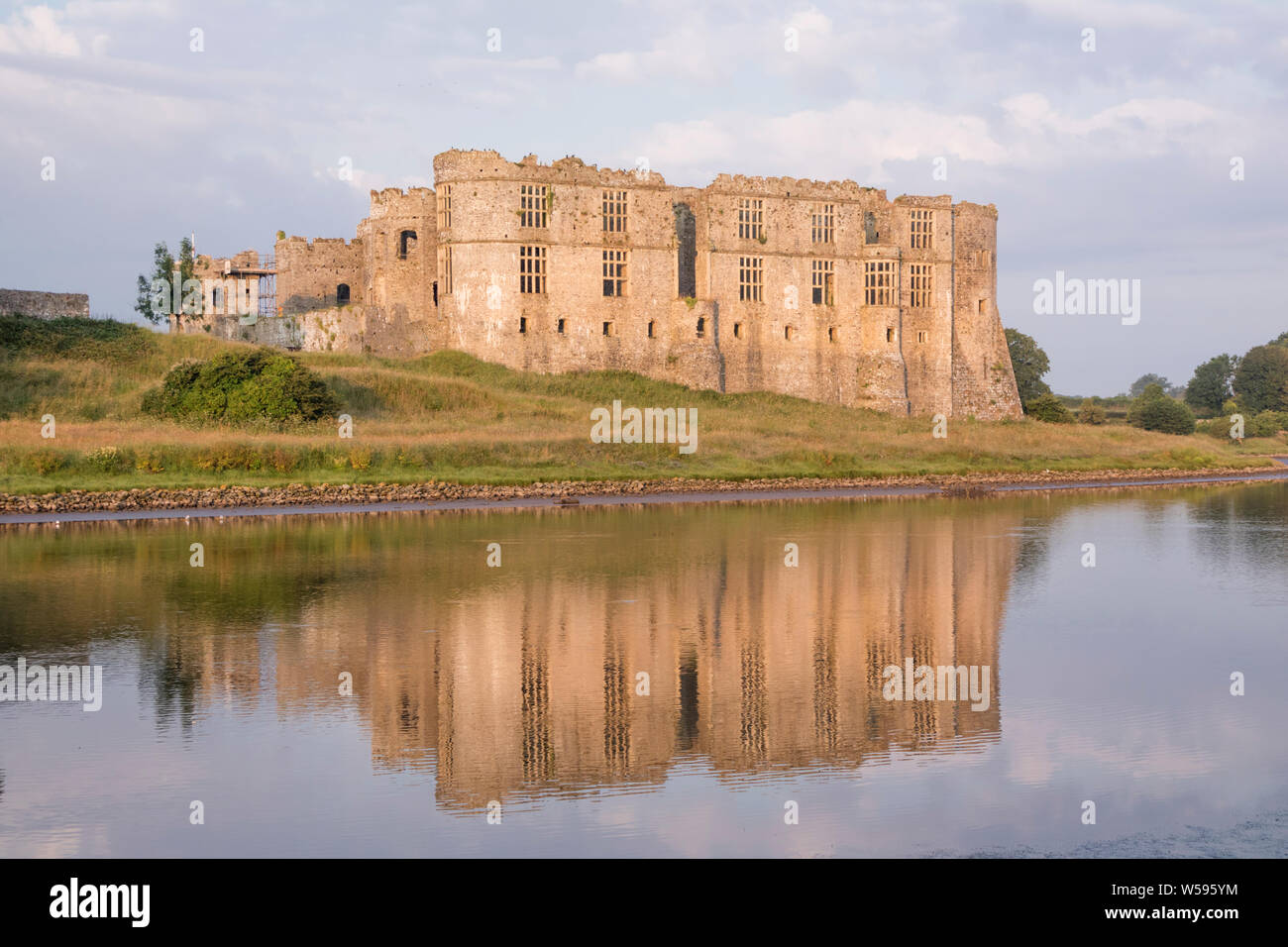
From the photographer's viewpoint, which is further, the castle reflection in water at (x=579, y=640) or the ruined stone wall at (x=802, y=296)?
the ruined stone wall at (x=802, y=296)

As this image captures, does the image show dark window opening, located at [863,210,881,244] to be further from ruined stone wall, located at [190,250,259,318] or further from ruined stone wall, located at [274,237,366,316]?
ruined stone wall, located at [190,250,259,318]

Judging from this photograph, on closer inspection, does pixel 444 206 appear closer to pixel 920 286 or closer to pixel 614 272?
pixel 614 272

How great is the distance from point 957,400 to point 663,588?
5812cm

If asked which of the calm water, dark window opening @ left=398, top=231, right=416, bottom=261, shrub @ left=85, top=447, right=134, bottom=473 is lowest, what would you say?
the calm water

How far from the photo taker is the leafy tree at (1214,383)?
407 ft

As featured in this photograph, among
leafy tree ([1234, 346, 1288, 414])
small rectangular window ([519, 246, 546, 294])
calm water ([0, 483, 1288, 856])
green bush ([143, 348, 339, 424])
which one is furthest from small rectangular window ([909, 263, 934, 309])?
leafy tree ([1234, 346, 1288, 414])

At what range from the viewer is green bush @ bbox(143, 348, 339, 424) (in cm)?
5191

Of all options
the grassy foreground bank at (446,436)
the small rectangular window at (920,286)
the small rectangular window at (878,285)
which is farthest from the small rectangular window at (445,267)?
the small rectangular window at (920,286)

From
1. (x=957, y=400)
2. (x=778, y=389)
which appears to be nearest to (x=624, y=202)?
(x=778, y=389)

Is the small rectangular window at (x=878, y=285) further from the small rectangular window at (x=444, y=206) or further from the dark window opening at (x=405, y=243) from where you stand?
the dark window opening at (x=405, y=243)

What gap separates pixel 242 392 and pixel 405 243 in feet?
72.8

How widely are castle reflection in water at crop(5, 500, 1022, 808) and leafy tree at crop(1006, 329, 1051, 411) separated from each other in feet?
210

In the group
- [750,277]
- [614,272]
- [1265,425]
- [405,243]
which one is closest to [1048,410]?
[1265,425]

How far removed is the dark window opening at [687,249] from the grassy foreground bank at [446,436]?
679cm
